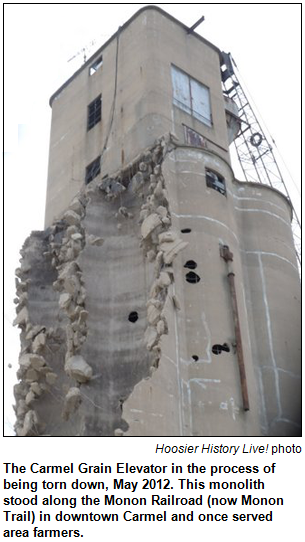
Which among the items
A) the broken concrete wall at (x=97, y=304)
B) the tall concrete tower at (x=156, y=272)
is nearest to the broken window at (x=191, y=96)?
the tall concrete tower at (x=156, y=272)

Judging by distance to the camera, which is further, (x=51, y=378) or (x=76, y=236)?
(x=76, y=236)

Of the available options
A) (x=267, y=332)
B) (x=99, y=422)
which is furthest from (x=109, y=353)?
(x=267, y=332)

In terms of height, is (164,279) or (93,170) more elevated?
(93,170)

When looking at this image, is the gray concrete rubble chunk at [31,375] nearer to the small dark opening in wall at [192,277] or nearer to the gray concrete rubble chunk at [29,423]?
the gray concrete rubble chunk at [29,423]

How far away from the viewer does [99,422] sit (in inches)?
922

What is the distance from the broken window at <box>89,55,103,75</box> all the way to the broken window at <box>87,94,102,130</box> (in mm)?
2326

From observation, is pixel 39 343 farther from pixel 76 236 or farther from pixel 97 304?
pixel 76 236

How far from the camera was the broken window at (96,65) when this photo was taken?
36.0m

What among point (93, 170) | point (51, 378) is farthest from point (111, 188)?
point (51, 378)

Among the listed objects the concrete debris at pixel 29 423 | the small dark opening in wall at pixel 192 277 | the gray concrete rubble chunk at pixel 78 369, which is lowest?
the concrete debris at pixel 29 423

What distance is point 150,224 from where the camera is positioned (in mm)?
26266

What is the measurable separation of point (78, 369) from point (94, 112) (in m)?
15.3

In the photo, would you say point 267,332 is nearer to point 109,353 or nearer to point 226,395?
point 226,395

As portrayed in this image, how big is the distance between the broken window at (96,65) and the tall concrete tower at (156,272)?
0.73 m
